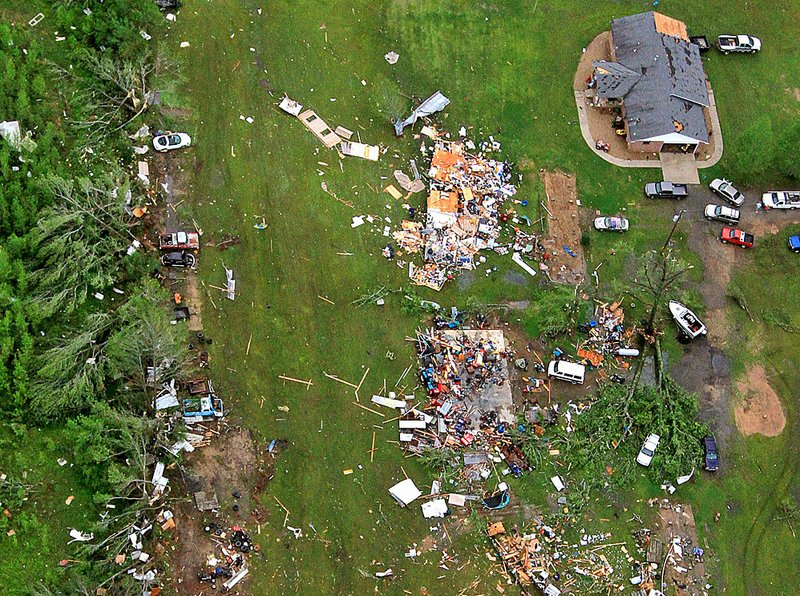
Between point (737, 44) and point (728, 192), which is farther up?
point (737, 44)

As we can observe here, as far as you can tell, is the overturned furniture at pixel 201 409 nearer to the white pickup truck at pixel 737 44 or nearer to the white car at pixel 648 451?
the white car at pixel 648 451

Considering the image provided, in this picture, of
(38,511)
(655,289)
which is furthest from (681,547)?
(38,511)

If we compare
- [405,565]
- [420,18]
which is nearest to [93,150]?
[420,18]

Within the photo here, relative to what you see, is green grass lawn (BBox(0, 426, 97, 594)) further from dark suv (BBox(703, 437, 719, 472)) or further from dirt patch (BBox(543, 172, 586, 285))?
dark suv (BBox(703, 437, 719, 472))

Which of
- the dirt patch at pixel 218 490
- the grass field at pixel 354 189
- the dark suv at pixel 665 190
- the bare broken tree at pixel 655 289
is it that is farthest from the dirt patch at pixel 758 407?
the dirt patch at pixel 218 490

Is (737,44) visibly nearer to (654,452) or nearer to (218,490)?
(654,452)
